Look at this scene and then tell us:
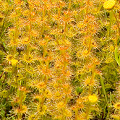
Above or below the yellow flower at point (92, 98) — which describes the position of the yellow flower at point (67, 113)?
below

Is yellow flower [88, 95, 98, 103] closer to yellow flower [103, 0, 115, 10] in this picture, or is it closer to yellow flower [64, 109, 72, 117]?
yellow flower [64, 109, 72, 117]

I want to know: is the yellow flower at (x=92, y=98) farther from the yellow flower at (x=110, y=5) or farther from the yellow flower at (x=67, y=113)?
the yellow flower at (x=110, y=5)

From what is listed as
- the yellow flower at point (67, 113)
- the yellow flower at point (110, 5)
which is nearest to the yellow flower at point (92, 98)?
the yellow flower at point (67, 113)

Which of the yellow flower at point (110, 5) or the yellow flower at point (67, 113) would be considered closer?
the yellow flower at point (67, 113)

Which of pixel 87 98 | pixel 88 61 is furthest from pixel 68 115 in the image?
pixel 88 61

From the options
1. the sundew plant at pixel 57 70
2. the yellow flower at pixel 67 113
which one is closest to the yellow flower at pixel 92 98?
the sundew plant at pixel 57 70

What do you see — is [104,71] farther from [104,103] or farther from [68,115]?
[68,115]

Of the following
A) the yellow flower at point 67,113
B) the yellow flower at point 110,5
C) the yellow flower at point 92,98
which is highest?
the yellow flower at point 110,5

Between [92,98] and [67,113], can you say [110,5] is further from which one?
[67,113]

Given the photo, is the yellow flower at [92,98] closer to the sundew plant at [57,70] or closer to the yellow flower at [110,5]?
the sundew plant at [57,70]
